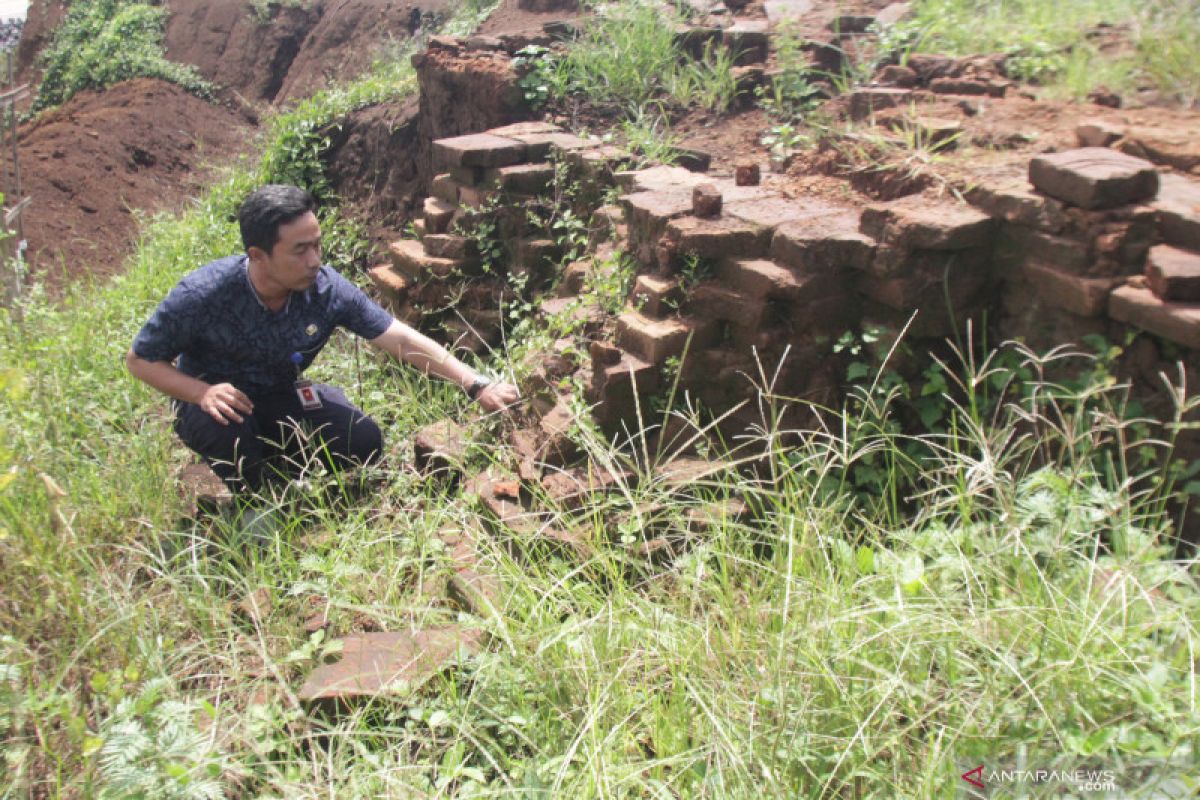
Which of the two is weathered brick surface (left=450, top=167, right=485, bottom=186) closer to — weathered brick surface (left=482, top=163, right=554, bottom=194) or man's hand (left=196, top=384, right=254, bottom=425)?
weathered brick surface (left=482, top=163, right=554, bottom=194)

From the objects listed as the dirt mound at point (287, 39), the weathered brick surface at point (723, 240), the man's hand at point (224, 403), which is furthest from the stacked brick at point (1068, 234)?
the dirt mound at point (287, 39)

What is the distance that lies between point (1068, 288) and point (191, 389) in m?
2.90

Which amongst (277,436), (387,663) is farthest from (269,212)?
(387,663)

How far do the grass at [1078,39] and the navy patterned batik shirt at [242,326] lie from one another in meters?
2.86

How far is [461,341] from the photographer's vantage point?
5430 millimetres

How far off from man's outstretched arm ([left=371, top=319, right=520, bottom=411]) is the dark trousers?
325 mm

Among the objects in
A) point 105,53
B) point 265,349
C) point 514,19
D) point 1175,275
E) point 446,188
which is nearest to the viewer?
point 1175,275

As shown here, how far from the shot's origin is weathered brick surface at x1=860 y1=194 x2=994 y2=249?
3.41m

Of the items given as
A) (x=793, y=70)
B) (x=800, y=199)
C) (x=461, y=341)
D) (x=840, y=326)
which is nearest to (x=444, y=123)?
(x=461, y=341)

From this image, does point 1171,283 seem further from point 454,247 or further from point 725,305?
point 454,247

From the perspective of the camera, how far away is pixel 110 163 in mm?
8617

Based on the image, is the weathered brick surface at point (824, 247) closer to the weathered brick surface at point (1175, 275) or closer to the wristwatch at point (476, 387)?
the weathered brick surface at point (1175, 275)

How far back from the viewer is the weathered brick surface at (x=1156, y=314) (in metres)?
2.95

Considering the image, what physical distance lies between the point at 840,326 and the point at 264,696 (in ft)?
7.01
